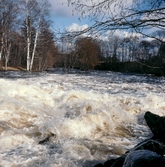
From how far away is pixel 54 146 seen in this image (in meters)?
4.31

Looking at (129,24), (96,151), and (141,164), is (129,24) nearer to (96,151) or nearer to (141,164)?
(141,164)

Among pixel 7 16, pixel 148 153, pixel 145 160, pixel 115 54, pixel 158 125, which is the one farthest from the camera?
pixel 115 54

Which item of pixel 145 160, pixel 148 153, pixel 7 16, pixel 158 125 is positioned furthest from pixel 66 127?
pixel 7 16

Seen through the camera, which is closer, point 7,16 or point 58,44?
point 58,44

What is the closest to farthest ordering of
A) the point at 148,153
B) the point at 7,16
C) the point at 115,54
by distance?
the point at 148,153 → the point at 7,16 → the point at 115,54

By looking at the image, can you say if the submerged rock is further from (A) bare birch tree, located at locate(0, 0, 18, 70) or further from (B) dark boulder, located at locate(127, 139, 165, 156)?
(A) bare birch tree, located at locate(0, 0, 18, 70)

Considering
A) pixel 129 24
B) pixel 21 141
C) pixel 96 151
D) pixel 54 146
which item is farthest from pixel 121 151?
pixel 129 24

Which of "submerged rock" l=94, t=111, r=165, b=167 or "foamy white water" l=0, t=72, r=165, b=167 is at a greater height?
"submerged rock" l=94, t=111, r=165, b=167

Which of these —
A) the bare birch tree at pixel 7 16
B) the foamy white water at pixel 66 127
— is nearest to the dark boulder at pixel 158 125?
the foamy white water at pixel 66 127

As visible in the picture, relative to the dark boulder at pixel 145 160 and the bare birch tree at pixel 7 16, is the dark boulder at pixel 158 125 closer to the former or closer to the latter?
the dark boulder at pixel 145 160

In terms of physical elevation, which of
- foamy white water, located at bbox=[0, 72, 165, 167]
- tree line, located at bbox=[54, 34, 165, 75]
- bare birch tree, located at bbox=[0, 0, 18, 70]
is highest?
bare birch tree, located at bbox=[0, 0, 18, 70]

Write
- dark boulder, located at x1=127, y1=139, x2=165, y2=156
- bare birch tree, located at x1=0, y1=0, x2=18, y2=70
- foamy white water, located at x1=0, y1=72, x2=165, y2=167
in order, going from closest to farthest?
1. dark boulder, located at x1=127, y1=139, x2=165, y2=156
2. foamy white water, located at x1=0, y1=72, x2=165, y2=167
3. bare birch tree, located at x1=0, y1=0, x2=18, y2=70

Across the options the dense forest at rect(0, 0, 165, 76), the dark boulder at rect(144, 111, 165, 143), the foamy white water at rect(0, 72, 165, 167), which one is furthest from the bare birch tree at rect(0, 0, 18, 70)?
the dark boulder at rect(144, 111, 165, 143)

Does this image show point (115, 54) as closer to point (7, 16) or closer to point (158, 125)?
point (7, 16)
